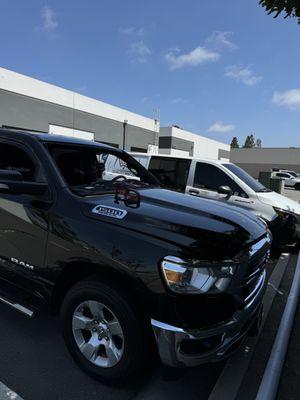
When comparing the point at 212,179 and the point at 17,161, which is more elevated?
the point at 17,161

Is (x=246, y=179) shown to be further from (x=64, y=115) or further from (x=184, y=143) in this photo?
(x=184, y=143)

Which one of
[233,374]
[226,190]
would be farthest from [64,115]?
[233,374]

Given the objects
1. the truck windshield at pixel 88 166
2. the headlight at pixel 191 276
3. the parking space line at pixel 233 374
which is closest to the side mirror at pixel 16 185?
the truck windshield at pixel 88 166

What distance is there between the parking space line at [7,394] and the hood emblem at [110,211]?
1.46 meters

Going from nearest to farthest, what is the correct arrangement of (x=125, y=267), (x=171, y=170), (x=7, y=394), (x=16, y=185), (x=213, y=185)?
1. (x=125, y=267)
2. (x=7, y=394)
3. (x=16, y=185)
4. (x=213, y=185)
5. (x=171, y=170)

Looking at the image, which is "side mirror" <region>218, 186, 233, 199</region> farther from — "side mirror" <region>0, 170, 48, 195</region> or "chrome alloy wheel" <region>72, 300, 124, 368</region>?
"chrome alloy wheel" <region>72, 300, 124, 368</region>

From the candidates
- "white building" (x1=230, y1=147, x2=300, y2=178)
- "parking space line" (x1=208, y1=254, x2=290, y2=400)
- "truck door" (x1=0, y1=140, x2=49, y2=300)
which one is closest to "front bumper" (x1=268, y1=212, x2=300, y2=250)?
"parking space line" (x1=208, y1=254, x2=290, y2=400)

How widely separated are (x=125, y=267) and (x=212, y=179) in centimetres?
506

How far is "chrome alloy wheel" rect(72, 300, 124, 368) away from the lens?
2.58m

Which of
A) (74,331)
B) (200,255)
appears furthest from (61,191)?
(200,255)

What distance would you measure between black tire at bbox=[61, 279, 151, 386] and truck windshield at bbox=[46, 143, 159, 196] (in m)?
0.88

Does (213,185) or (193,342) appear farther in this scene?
(213,185)

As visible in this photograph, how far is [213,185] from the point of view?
7125 millimetres

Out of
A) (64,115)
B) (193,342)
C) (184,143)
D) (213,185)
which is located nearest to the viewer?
(193,342)
